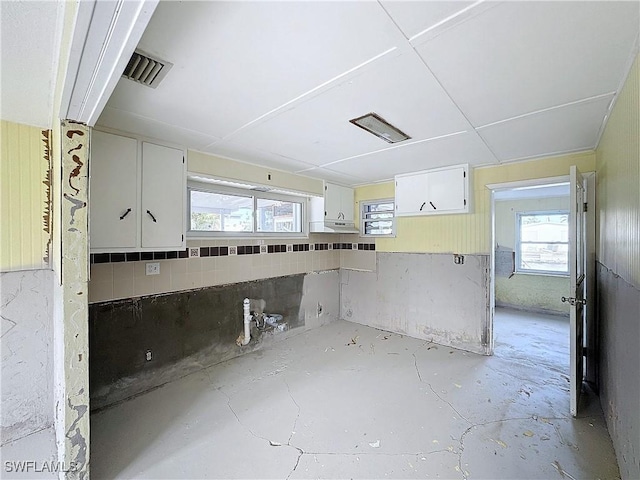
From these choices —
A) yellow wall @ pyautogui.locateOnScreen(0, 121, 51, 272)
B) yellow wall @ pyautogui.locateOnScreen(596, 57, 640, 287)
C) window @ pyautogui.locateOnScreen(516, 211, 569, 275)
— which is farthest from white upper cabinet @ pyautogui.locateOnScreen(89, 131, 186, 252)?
window @ pyautogui.locateOnScreen(516, 211, 569, 275)

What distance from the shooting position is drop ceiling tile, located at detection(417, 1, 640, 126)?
1095 mm


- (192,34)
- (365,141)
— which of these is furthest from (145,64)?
(365,141)

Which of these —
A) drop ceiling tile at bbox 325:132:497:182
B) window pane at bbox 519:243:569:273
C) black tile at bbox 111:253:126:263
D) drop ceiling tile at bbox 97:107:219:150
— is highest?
drop ceiling tile at bbox 97:107:219:150

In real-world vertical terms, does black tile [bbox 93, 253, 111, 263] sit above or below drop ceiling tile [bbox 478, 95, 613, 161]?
below

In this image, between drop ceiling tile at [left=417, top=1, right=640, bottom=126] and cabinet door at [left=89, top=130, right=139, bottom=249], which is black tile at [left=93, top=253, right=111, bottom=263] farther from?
drop ceiling tile at [left=417, top=1, right=640, bottom=126]

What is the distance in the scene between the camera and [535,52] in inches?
51.5

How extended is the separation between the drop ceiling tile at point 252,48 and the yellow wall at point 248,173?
959mm

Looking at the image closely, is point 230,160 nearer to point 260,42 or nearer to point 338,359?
point 260,42

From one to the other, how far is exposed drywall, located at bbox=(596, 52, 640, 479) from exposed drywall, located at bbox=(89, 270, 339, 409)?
10.3 ft

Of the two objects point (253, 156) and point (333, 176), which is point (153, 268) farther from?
point (333, 176)

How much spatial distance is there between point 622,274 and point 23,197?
3.75 m

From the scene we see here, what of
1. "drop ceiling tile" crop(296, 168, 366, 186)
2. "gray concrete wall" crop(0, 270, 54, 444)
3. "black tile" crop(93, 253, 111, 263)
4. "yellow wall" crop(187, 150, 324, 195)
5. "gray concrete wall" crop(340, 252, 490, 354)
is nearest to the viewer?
"gray concrete wall" crop(0, 270, 54, 444)

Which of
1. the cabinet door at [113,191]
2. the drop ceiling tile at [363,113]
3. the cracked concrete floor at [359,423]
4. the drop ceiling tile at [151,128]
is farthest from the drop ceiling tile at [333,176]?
the cracked concrete floor at [359,423]

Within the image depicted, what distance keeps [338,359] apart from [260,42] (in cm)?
305
